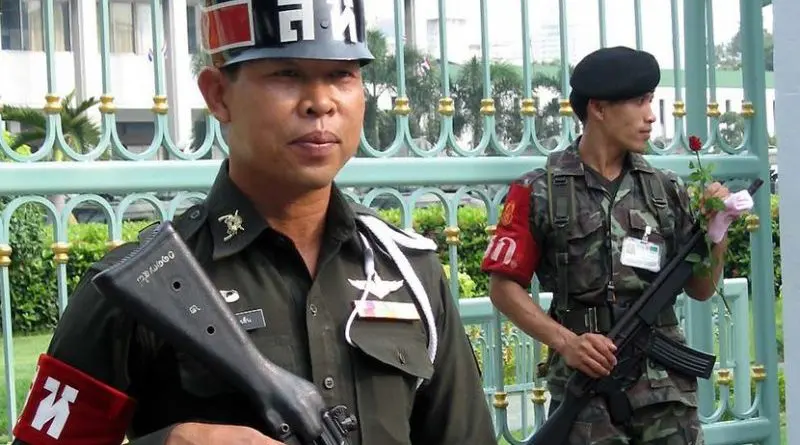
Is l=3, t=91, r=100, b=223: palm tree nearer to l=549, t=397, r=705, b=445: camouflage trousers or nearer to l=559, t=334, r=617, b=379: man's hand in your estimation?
l=559, t=334, r=617, b=379: man's hand

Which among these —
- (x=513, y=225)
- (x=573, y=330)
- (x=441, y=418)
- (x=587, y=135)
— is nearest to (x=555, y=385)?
(x=573, y=330)

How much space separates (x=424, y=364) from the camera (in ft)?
5.32

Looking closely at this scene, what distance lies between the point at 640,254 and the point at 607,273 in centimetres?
10

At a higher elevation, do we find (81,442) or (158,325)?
(158,325)

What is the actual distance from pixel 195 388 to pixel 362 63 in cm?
47

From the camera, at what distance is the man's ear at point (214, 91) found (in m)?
1.63

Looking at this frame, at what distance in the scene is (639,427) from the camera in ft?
10.9

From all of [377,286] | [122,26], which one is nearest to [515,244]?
[122,26]

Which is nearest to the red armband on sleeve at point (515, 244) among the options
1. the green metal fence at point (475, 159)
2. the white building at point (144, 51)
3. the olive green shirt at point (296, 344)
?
the green metal fence at point (475, 159)

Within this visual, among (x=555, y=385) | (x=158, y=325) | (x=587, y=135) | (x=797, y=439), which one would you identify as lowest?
(x=797, y=439)

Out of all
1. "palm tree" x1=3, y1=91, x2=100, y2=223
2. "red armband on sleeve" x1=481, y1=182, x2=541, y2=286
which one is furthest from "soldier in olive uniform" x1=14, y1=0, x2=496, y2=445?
"red armband on sleeve" x1=481, y1=182, x2=541, y2=286

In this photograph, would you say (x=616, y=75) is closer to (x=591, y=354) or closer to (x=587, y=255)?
(x=587, y=255)

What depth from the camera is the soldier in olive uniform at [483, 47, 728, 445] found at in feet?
10.9

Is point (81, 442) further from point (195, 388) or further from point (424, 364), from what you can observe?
point (424, 364)
